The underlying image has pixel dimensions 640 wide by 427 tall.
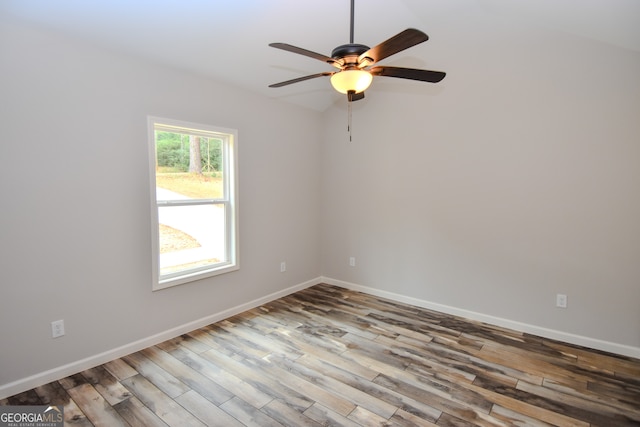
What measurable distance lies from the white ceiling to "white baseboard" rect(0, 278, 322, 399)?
2436 millimetres

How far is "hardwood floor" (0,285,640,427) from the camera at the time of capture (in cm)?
206

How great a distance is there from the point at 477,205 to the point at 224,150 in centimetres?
277

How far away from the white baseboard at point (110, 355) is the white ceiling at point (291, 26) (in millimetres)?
2436

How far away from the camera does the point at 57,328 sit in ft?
7.89

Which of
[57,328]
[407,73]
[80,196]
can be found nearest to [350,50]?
[407,73]

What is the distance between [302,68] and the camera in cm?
349

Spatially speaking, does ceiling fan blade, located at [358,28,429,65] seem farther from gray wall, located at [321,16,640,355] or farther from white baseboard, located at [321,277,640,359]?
white baseboard, located at [321,277,640,359]

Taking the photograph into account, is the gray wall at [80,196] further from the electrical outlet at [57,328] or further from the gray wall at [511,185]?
the gray wall at [511,185]

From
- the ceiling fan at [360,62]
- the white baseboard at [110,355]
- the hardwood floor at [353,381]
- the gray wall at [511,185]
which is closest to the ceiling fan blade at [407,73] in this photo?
the ceiling fan at [360,62]

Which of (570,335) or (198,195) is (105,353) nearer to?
Result: (198,195)

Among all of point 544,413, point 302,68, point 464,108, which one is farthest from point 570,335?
point 302,68

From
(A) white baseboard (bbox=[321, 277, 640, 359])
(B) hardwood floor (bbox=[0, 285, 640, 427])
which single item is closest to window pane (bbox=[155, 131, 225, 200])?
(B) hardwood floor (bbox=[0, 285, 640, 427])

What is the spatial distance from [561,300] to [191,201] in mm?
3660

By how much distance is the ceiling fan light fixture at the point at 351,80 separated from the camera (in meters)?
1.95
